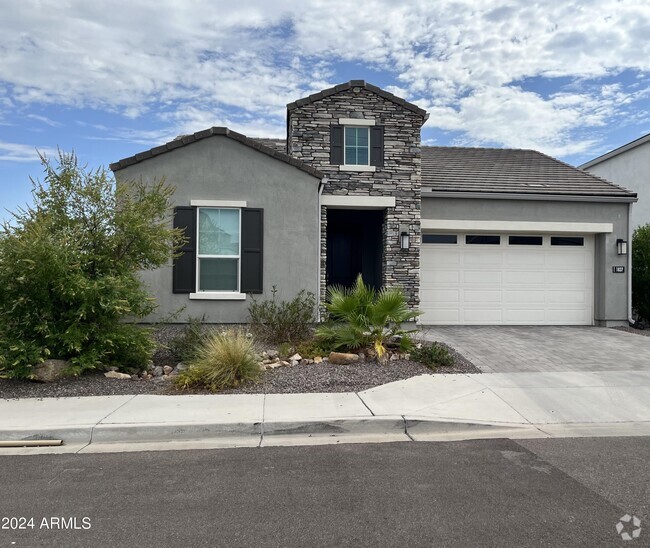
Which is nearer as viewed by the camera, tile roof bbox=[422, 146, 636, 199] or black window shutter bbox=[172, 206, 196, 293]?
black window shutter bbox=[172, 206, 196, 293]

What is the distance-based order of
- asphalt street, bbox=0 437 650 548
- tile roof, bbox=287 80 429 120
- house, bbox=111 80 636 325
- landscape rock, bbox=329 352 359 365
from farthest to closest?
1. tile roof, bbox=287 80 429 120
2. house, bbox=111 80 636 325
3. landscape rock, bbox=329 352 359 365
4. asphalt street, bbox=0 437 650 548

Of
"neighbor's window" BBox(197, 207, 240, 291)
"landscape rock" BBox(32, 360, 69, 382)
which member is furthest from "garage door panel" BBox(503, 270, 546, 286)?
"landscape rock" BBox(32, 360, 69, 382)

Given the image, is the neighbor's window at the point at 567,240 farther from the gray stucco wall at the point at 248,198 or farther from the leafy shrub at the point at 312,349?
the leafy shrub at the point at 312,349

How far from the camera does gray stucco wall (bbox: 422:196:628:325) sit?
13047 millimetres

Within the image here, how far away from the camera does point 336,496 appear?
13.3ft

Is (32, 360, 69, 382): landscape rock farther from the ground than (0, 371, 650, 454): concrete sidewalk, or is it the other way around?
(32, 360, 69, 382): landscape rock

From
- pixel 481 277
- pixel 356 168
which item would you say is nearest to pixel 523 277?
pixel 481 277

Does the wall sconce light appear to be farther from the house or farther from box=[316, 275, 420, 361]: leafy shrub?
box=[316, 275, 420, 361]: leafy shrub

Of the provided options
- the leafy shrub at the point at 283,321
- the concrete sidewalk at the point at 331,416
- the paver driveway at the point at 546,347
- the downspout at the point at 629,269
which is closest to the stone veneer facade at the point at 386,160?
the paver driveway at the point at 546,347

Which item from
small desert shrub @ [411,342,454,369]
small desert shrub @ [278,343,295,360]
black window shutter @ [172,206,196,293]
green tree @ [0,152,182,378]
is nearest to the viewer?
green tree @ [0,152,182,378]

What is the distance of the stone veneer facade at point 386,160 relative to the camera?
12234 mm

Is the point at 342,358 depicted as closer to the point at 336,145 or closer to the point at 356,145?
the point at 336,145

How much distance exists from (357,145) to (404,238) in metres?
2.61

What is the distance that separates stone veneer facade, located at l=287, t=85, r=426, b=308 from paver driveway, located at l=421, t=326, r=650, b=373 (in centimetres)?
189
